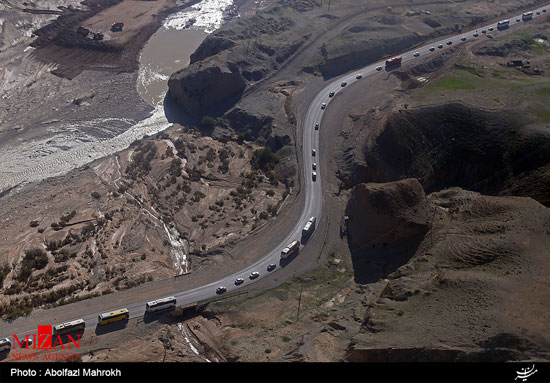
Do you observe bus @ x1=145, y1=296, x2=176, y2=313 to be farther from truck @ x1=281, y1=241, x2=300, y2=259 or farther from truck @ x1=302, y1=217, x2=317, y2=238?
truck @ x1=302, y1=217, x2=317, y2=238

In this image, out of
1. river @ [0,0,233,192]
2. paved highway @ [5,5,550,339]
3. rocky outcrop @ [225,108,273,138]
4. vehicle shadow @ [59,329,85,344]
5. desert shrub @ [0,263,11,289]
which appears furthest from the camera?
rocky outcrop @ [225,108,273,138]

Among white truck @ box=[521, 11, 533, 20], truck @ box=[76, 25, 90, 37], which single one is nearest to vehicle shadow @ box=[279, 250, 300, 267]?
white truck @ box=[521, 11, 533, 20]

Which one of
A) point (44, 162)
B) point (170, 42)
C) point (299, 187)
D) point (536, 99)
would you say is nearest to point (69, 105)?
point (44, 162)

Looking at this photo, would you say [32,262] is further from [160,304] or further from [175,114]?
[175,114]

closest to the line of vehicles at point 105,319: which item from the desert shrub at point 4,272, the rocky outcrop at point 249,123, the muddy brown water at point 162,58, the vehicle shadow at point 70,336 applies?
the vehicle shadow at point 70,336

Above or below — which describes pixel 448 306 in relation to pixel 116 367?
below

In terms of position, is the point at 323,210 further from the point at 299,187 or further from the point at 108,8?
the point at 108,8
